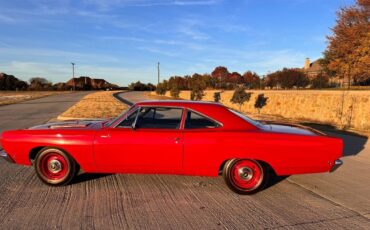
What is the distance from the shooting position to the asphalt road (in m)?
3.95

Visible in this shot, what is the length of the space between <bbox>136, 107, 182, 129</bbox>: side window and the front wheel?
100 cm

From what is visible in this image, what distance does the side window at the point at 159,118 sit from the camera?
522 cm

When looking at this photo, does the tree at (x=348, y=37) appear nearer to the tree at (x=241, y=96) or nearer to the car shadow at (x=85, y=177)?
the tree at (x=241, y=96)

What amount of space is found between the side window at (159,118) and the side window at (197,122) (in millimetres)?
142

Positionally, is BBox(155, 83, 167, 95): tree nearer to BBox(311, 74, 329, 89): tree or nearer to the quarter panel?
BBox(311, 74, 329, 89): tree

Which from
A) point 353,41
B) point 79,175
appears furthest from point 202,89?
point 79,175

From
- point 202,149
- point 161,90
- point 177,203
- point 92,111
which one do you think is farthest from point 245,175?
point 161,90

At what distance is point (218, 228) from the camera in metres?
3.83

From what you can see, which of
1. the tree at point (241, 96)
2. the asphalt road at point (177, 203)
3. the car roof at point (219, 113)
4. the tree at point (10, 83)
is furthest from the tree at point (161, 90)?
the car roof at point (219, 113)

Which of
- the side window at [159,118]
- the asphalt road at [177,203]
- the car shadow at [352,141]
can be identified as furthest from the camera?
the car shadow at [352,141]

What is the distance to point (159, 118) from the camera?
17.7 ft

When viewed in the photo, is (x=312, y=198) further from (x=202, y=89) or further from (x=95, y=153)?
(x=202, y=89)

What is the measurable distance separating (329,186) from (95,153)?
362 cm

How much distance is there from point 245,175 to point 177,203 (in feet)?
3.70
